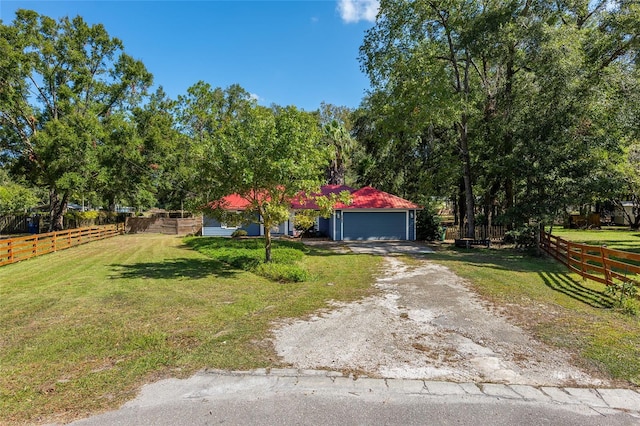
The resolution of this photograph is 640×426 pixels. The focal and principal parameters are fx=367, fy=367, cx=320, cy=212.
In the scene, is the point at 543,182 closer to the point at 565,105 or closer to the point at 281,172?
the point at 565,105

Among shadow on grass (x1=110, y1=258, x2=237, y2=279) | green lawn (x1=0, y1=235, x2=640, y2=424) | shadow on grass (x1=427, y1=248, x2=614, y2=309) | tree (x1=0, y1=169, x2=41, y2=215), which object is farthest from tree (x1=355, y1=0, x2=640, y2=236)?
tree (x1=0, y1=169, x2=41, y2=215)

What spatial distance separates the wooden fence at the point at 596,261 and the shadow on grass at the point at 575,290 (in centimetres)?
36

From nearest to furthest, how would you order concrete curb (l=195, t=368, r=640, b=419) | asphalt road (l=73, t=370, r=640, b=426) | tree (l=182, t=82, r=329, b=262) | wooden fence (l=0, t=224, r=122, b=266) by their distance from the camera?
asphalt road (l=73, t=370, r=640, b=426) < concrete curb (l=195, t=368, r=640, b=419) < tree (l=182, t=82, r=329, b=262) < wooden fence (l=0, t=224, r=122, b=266)

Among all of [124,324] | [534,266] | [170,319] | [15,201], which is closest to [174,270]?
[170,319]

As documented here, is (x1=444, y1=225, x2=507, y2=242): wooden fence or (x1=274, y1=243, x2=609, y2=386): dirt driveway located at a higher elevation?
(x1=444, y1=225, x2=507, y2=242): wooden fence

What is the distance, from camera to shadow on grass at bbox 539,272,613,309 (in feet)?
25.5

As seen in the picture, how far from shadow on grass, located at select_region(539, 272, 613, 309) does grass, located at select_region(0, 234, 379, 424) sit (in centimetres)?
477

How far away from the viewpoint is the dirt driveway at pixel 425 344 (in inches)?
175

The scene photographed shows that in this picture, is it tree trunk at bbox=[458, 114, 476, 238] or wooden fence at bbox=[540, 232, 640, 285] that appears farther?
tree trunk at bbox=[458, 114, 476, 238]

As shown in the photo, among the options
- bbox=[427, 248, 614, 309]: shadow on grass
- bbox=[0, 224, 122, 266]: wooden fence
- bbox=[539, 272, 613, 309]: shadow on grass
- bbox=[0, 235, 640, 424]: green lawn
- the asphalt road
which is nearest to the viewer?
the asphalt road

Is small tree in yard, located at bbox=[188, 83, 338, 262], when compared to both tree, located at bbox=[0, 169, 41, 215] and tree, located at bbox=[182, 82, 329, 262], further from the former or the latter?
tree, located at bbox=[0, 169, 41, 215]

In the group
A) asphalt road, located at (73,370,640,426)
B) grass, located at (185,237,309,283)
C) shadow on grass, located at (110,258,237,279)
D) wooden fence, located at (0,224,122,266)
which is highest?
wooden fence, located at (0,224,122,266)

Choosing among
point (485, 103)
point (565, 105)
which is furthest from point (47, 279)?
point (485, 103)

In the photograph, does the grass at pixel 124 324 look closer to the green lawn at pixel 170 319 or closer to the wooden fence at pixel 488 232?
the green lawn at pixel 170 319
